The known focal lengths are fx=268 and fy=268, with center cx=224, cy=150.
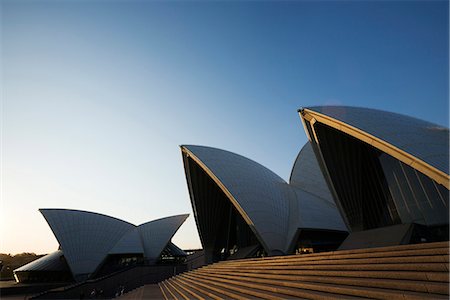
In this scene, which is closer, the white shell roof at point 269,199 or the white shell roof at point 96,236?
the white shell roof at point 269,199

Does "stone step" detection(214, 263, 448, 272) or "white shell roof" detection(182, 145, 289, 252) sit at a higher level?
"white shell roof" detection(182, 145, 289, 252)

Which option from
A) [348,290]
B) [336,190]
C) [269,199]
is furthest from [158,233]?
[348,290]

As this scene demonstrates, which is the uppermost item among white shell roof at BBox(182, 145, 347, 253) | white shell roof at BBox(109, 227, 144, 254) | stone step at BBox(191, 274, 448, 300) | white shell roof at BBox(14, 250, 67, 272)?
white shell roof at BBox(182, 145, 347, 253)

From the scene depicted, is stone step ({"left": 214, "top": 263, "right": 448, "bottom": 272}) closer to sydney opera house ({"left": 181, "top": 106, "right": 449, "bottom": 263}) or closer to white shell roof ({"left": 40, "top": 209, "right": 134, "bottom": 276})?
sydney opera house ({"left": 181, "top": 106, "right": 449, "bottom": 263})

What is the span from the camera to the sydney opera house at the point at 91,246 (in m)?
35.2

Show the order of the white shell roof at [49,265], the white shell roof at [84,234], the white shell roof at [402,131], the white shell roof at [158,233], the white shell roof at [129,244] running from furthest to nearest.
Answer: the white shell roof at [158,233], the white shell roof at [129,244], the white shell roof at [49,265], the white shell roof at [84,234], the white shell roof at [402,131]

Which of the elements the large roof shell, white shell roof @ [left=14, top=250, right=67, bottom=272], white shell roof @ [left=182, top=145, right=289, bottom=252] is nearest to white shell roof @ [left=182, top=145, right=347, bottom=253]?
white shell roof @ [left=182, top=145, right=289, bottom=252]

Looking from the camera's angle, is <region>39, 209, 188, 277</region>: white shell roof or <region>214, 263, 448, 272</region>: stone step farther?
<region>39, 209, 188, 277</region>: white shell roof

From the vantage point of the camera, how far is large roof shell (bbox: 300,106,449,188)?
10.0m

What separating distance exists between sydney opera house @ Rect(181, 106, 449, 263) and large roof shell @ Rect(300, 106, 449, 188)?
1.6 inches

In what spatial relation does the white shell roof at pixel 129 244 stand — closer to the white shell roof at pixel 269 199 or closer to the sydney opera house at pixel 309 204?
the sydney opera house at pixel 309 204

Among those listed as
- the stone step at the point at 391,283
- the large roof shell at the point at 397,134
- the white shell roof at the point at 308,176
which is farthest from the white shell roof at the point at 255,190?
the stone step at the point at 391,283

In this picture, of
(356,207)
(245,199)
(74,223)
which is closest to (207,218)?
(245,199)

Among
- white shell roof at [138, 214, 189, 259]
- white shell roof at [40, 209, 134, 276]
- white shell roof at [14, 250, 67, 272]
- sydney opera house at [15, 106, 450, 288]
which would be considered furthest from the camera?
white shell roof at [138, 214, 189, 259]
